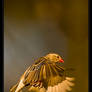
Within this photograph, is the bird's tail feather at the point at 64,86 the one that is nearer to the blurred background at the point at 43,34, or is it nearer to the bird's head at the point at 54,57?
the blurred background at the point at 43,34

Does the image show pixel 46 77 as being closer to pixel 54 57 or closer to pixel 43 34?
pixel 54 57

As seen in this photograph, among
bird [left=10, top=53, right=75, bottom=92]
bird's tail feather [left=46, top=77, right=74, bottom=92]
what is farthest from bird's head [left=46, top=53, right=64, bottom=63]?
bird's tail feather [left=46, top=77, right=74, bottom=92]

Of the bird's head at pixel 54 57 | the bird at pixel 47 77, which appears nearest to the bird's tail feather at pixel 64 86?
the bird at pixel 47 77

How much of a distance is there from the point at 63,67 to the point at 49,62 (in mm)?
119

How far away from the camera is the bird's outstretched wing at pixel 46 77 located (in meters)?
1.30

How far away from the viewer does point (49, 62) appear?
4.38 feet

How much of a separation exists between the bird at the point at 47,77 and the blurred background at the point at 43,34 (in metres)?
0.04

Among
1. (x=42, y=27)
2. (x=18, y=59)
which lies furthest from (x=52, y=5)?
(x=18, y=59)

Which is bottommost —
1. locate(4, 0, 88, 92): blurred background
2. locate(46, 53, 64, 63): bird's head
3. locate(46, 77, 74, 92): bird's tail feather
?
locate(46, 77, 74, 92): bird's tail feather

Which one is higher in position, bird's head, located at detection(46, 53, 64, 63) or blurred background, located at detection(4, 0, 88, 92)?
blurred background, located at detection(4, 0, 88, 92)

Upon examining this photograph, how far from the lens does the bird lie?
51.3 inches

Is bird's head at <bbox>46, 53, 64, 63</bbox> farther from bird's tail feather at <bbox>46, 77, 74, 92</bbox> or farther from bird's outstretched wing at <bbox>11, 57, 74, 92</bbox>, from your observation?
bird's tail feather at <bbox>46, 77, 74, 92</bbox>

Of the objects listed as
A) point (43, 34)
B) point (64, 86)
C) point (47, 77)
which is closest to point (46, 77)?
point (47, 77)

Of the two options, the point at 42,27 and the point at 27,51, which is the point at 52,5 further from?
the point at 27,51
